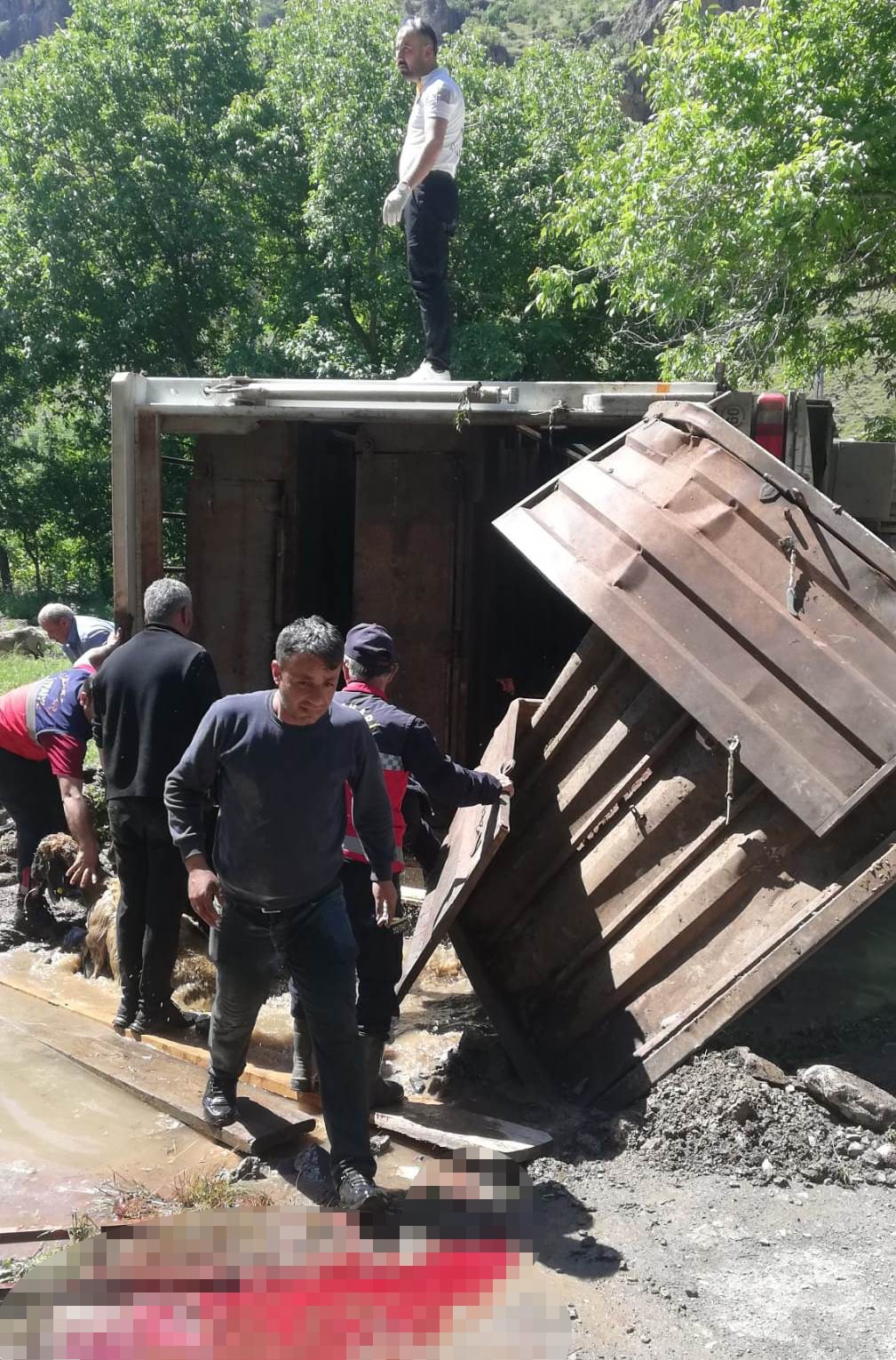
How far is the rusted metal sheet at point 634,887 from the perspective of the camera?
3.88 meters

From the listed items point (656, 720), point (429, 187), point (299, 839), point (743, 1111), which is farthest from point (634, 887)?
point (429, 187)

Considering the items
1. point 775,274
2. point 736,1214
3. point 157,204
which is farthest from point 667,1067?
point 157,204

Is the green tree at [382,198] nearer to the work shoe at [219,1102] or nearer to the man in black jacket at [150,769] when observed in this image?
the man in black jacket at [150,769]

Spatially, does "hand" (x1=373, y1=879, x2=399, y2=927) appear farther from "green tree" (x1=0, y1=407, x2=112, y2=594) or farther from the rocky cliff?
the rocky cliff

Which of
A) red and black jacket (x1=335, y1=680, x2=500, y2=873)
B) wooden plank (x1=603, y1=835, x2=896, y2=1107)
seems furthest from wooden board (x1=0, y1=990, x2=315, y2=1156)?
wooden plank (x1=603, y1=835, x2=896, y2=1107)

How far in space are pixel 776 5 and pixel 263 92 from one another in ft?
34.0

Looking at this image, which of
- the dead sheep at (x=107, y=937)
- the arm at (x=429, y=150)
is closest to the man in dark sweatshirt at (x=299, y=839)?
the dead sheep at (x=107, y=937)

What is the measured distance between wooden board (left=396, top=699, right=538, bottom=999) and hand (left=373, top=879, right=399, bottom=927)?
1.04 feet

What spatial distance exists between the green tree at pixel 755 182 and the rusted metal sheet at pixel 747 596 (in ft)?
23.1

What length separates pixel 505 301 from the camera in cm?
1808

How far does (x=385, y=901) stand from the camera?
3805 mm

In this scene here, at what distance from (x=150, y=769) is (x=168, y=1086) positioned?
1.19 meters

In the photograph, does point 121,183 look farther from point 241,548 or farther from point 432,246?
point 432,246

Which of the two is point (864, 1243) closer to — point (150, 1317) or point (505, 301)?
point (150, 1317)
